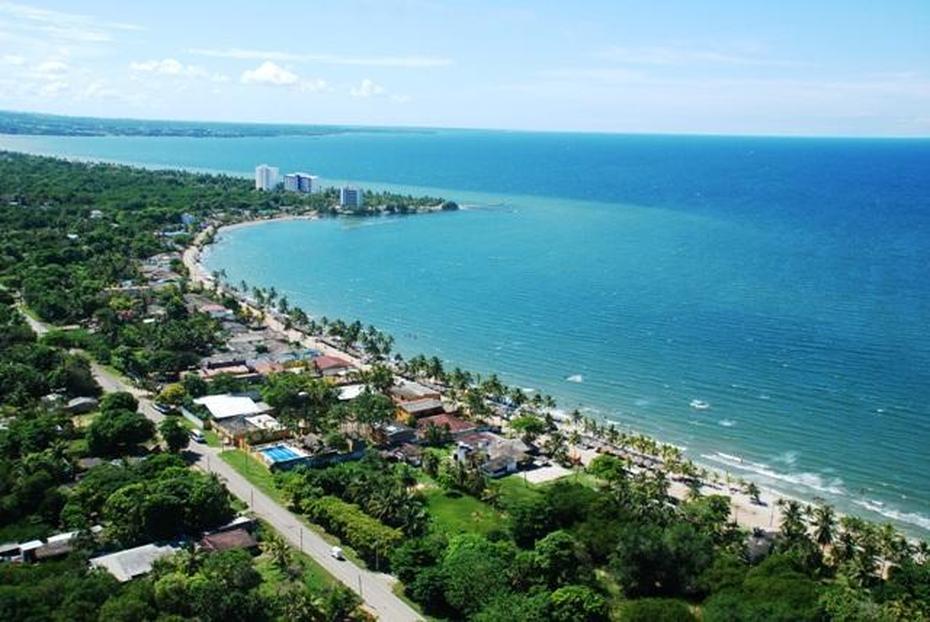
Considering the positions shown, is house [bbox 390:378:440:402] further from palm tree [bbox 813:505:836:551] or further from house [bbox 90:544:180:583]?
palm tree [bbox 813:505:836:551]

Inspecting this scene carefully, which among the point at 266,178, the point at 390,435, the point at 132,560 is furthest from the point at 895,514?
the point at 266,178

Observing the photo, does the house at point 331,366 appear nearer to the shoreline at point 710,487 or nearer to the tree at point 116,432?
the shoreline at point 710,487

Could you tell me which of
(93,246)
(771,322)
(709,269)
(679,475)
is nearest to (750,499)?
(679,475)

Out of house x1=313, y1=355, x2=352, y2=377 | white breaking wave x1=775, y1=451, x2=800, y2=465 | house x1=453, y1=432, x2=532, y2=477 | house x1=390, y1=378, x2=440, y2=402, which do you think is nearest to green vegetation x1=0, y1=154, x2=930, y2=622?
house x1=453, y1=432, x2=532, y2=477

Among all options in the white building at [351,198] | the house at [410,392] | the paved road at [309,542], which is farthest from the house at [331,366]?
the white building at [351,198]

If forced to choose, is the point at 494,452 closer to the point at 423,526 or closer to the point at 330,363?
the point at 423,526

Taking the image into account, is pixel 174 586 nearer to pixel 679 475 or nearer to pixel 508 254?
pixel 679 475
